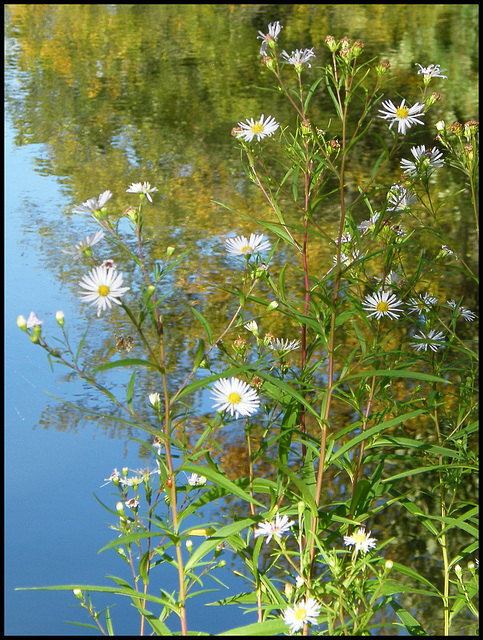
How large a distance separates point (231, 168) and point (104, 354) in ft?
5.49

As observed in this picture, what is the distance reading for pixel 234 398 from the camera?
34.4 inches

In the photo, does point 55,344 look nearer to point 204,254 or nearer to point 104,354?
point 104,354

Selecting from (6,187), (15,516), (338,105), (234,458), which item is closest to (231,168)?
(6,187)

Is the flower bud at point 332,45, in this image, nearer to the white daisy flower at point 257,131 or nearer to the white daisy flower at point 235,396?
the white daisy flower at point 257,131

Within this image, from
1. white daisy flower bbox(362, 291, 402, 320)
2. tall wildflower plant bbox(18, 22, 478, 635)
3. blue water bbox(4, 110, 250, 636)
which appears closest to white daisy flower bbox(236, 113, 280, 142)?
tall wildflower plant bbox(18, 22, 478, 635)

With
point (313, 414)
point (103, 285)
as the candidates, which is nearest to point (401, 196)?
point (313, 414)

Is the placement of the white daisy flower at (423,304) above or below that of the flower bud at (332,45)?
below

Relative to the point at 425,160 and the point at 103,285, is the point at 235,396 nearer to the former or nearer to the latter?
the point at 103,285

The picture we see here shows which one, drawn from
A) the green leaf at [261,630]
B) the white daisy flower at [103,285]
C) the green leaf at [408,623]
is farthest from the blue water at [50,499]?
the white daisy flower at [103,285]

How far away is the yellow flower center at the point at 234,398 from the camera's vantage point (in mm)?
871

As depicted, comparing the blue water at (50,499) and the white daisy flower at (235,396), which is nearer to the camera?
the white daisy flower at (235,396)

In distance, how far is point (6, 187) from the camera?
10.7 ft

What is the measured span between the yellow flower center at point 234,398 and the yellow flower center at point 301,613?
0.80ft

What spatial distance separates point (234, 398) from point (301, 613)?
0.26m
